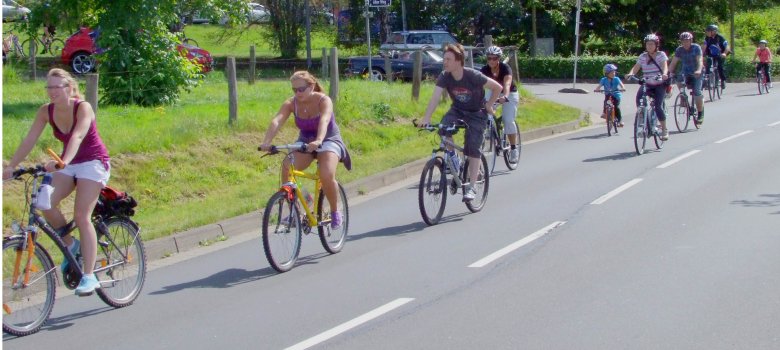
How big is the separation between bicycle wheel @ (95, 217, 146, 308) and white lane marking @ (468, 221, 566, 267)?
273 centimetres

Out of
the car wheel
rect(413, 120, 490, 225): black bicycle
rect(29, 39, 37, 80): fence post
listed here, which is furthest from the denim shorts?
the car wheel

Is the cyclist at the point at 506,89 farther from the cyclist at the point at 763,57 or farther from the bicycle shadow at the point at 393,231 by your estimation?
the cyclist at the point at 763,57

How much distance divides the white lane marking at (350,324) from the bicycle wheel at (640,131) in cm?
937

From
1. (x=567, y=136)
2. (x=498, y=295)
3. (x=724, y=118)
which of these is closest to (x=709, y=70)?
(x=724, y=118)

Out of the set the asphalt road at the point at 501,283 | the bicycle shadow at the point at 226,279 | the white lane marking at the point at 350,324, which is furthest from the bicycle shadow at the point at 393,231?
the white lane marking at the point at 350,324

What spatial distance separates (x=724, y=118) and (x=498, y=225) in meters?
13.1

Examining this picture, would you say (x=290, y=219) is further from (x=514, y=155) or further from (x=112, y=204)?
(x=514, y=155)

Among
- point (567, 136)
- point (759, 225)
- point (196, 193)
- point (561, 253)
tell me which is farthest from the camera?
point (567, 136)

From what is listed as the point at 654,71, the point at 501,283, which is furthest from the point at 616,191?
the point at 501,283

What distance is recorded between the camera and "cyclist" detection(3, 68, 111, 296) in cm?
733

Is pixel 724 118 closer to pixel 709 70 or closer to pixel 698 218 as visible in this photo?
pixel 709 70

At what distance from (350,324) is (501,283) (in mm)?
1540

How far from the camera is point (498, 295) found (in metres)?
7.75

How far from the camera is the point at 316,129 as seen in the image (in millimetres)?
9328
